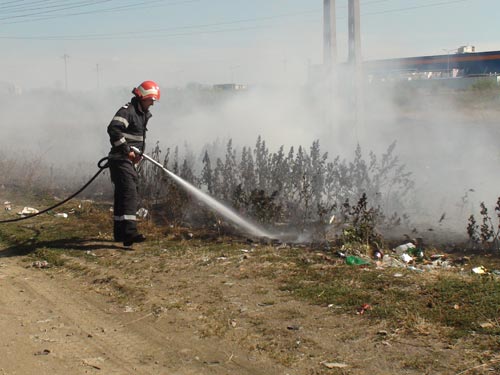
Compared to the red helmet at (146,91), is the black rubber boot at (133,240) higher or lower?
lower

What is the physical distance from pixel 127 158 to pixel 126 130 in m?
0.39

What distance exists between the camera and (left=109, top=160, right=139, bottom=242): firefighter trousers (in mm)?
7449

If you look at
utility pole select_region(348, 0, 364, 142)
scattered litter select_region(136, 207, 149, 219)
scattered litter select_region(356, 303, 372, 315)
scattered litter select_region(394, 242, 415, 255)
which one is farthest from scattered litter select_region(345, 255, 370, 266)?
utility pole select_region(348, 0, 364, 142)

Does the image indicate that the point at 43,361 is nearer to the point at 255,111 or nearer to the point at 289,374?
the point at 289,374

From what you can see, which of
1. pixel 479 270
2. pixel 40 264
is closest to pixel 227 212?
pixel 40 264

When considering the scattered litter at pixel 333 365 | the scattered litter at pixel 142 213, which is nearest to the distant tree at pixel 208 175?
the scattered litter at pixel 142 213

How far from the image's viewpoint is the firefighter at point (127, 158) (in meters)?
7.39

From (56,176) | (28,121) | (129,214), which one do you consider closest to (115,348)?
(129,214)

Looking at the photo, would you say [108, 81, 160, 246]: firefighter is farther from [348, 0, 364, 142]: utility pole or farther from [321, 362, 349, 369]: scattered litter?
[348, 0, 364, 142]: utility pole

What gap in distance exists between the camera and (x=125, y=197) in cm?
745

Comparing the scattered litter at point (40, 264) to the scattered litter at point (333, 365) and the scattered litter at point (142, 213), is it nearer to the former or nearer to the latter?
the scattered litter at point (142, 213)

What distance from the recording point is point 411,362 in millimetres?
3994

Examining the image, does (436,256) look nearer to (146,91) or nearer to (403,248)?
(403,248)

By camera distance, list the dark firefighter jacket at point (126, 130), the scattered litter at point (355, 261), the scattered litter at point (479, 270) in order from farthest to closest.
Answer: the dark firefighter jacket at point (126, 130), the scattered litter at point (355, 261), the scattered litter at point (479, 270)
